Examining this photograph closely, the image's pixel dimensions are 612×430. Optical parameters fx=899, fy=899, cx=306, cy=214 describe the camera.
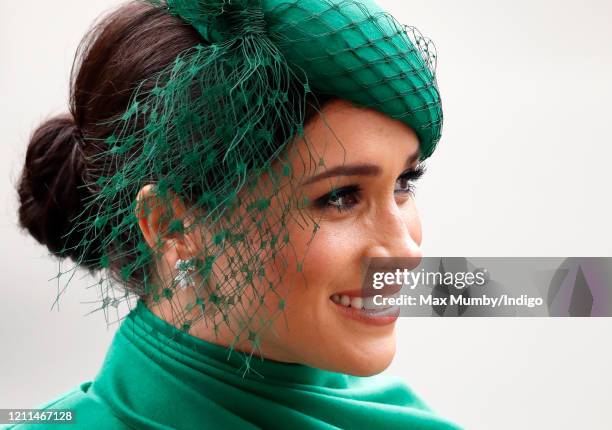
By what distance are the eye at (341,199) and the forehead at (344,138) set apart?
5 cm

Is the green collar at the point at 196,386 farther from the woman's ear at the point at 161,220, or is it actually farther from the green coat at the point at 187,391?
the woman's ear at the point at 161,220

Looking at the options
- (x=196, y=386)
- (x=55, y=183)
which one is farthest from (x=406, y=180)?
(x=55, y=183)

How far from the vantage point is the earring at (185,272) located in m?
1.31

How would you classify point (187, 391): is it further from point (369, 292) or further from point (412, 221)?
point (412, 221)

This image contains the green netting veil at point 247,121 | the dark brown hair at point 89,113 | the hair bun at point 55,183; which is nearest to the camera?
the green netting veil at point 247,121

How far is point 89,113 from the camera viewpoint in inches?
55.7

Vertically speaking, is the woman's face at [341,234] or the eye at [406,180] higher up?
the eye at [406,180]

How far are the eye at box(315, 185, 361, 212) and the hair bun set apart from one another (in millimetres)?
432

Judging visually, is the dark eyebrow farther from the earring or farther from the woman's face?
the earring

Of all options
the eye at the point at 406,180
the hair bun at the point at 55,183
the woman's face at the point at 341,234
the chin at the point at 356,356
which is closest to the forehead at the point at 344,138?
the woman's face at the point at 341,234

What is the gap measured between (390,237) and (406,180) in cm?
16

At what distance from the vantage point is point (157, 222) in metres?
1.33

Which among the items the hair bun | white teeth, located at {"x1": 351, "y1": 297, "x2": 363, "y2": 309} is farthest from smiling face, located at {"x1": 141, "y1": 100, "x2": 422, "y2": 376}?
the hair bun

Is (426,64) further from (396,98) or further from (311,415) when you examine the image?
(311,415)
